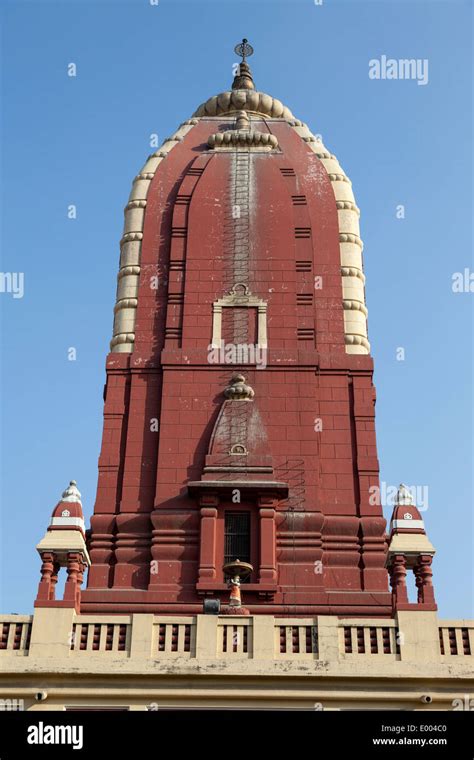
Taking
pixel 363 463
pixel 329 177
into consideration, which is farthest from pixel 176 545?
pixel 329 177

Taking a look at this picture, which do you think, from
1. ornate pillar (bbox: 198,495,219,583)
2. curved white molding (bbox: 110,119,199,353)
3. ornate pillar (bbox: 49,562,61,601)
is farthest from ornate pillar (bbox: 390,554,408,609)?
curved white molding (bbox: 110,119,199,353)

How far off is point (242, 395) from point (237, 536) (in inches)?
133

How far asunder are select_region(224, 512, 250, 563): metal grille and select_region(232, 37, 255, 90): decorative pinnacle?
15.1 metres

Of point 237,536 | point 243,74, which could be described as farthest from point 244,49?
point 237,536

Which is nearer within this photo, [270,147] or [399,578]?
[399,578]

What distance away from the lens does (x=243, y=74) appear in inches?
1334

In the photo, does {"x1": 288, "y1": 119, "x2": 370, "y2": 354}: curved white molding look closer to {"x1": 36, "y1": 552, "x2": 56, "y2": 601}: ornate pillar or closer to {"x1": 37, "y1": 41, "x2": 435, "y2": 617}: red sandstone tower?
{"x1": 37, "y1": 41, "x2": 435, "y2": 617}: red sandstone tower

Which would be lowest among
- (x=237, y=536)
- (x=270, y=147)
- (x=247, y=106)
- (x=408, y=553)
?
(x=408, y=553)

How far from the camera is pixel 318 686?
16.6m

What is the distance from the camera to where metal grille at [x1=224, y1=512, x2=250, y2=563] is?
23.2 meters

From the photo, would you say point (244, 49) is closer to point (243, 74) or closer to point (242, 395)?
point (243, 74)

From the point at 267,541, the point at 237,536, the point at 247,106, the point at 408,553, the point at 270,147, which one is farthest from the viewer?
the point at 247,106
